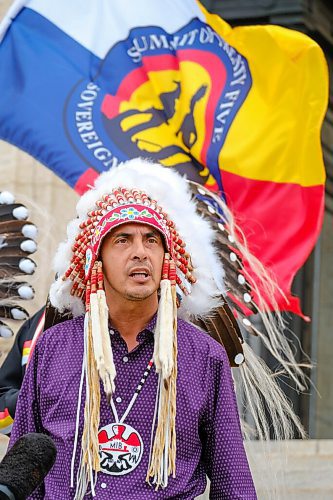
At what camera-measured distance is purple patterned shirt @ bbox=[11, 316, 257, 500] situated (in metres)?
3.38

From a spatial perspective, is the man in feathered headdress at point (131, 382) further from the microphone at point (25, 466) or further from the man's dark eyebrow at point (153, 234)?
the microphone at point (25, 466)

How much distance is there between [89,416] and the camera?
3355mm

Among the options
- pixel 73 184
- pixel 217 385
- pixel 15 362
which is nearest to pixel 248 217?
pixel 73 184

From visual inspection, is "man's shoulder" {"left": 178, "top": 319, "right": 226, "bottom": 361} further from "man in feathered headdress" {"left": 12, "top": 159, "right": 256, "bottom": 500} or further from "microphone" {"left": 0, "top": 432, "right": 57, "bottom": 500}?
"microphone" {"left": 0, "top": 432, "right": 57, "bottom": 500}

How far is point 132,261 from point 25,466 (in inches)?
54.4

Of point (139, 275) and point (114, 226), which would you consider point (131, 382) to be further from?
→ point (114, 226)

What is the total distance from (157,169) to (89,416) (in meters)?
0.91

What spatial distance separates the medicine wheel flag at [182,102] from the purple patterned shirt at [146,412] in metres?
2.60

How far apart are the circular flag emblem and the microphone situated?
1070 mm

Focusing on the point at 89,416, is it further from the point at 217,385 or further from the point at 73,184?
the point at 73,184

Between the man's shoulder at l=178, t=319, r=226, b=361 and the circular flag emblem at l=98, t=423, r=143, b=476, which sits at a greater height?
the man's shoulder at l=178, t=319, r=226, b=361

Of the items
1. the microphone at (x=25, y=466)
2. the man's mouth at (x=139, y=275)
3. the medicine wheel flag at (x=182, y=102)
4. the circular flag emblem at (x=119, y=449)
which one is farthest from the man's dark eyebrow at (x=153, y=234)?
the medicine wheel flag at (x=182, y=102)

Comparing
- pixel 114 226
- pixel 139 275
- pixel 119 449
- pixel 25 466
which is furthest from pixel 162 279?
pixel 25 466

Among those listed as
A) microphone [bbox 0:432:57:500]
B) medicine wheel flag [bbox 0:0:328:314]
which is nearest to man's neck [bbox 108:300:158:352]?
microphone [bbox 0:432:57:500]
